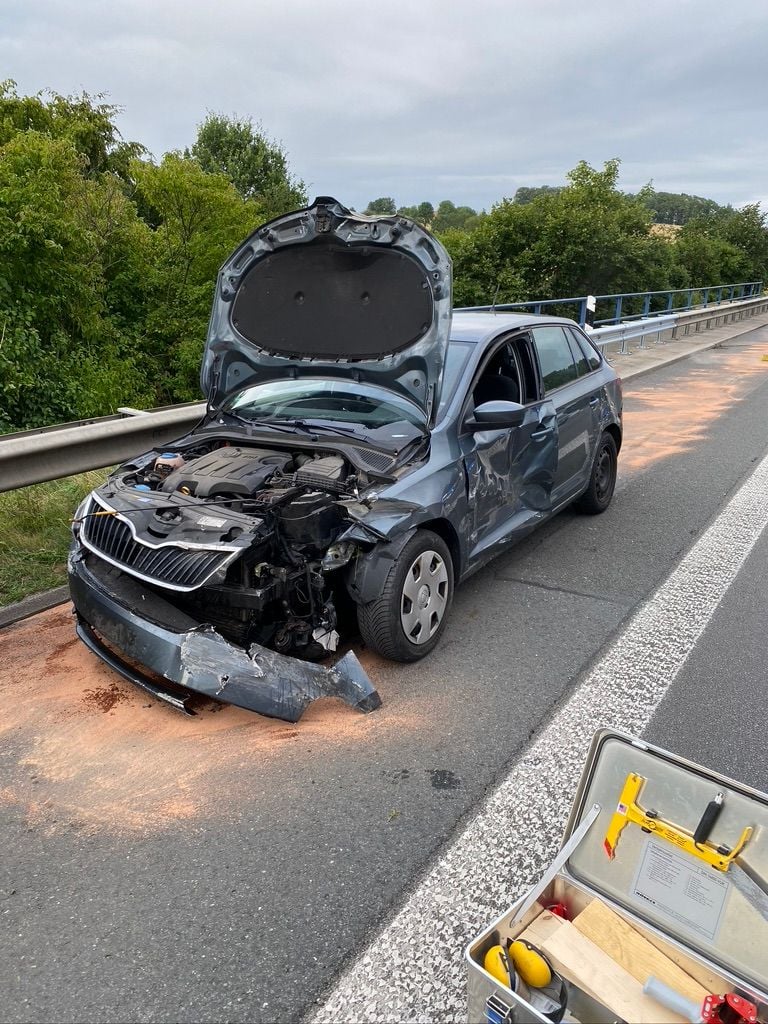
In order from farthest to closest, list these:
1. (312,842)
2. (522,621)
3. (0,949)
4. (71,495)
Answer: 1. (71,495)
2. (522,621)
3. (312,842)
4. (0,949)

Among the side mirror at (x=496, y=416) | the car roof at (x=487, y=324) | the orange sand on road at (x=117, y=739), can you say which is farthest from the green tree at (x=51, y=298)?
the side mirror at (x=496, y=416)

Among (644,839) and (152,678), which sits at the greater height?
(644,839)

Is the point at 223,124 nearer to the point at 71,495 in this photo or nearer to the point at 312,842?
the point at 71,495

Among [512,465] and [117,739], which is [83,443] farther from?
[512,465]

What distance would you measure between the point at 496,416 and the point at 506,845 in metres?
2.23

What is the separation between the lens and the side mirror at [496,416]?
13.4 ft

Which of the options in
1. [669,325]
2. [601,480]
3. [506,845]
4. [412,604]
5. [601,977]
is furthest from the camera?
[669,325]

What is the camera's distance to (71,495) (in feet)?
20.0

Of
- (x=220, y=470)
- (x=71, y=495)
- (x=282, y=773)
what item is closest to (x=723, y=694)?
(x=282, y=773)

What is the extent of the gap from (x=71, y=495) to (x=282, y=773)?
12.8ft

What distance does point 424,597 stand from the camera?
3805 millimetres

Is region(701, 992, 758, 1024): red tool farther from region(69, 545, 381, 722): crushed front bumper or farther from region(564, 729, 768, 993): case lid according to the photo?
region(69, 545, 381, 722): crushed front bumper

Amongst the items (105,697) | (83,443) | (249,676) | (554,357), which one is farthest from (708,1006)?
(83,443)

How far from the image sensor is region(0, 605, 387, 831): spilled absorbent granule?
285cm
